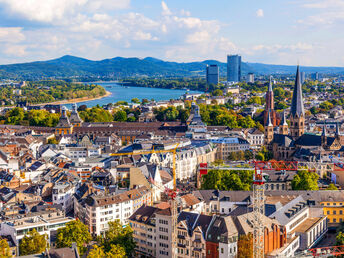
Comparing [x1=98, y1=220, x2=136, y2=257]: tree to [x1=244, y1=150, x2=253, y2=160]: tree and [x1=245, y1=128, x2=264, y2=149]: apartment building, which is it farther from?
[x1=245, y1=128, x2=264, y2=149]: apartment building

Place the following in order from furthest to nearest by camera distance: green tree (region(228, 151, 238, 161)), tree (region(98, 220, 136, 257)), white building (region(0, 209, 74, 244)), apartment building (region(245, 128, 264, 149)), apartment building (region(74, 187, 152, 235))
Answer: apartment building (region(245, 128, 264, 149)) < green tree (region(228, 151, 238, 161)) < apartment building (region(74, 187, 152, 235)) < white building (region(0, 209, 74, 244)) < tree (region(98, 220, 136, 257))

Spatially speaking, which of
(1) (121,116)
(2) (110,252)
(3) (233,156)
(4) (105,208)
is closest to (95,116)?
(1) (121,116)

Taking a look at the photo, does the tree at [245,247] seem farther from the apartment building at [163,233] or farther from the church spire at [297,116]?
the church spire at [297,116]

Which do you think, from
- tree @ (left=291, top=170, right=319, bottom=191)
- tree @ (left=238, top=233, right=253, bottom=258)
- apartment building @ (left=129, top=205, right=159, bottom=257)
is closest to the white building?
apartment building @ (left=129, top=205, right=159, bottom=257)

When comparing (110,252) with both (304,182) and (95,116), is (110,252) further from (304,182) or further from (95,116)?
(95,116)

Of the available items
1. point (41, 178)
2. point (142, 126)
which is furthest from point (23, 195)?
point (142, 126)

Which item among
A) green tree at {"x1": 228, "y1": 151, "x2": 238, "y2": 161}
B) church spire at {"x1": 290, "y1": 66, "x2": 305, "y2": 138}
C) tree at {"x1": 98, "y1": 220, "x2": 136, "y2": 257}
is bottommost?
green tree at {"x1": 228, "y1": 151, "x2": 238, "y2": 161}
